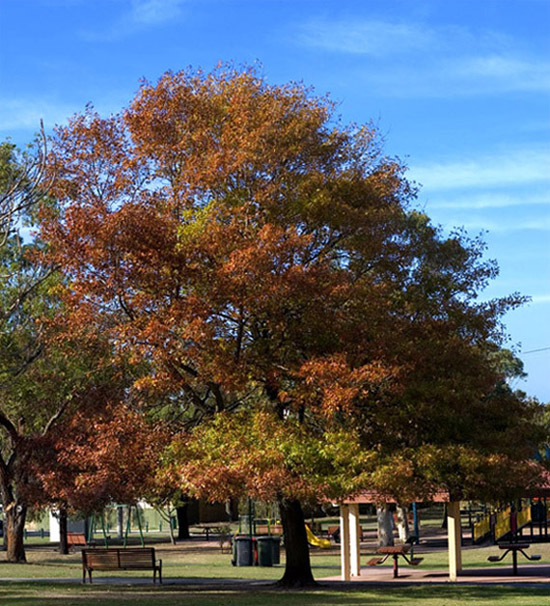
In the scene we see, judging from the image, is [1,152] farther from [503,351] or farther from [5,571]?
[503,351]

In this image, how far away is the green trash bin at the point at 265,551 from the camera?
35719mm

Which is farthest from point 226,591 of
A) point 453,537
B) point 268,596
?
point 453,537

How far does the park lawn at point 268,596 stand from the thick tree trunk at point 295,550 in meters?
0.59

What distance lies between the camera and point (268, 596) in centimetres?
2211

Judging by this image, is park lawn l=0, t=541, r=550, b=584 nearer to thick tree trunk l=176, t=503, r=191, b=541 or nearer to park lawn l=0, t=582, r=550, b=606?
park lawn l=0, t=582, r=550, b=606

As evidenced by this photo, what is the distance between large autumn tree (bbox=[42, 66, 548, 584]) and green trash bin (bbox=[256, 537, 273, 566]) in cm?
1038

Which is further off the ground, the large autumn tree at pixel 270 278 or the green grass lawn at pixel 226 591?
the large autumn tree at pixel 270 278

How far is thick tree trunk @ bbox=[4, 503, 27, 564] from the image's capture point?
3928 cm

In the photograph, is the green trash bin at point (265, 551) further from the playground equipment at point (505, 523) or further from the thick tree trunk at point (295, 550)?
the playground equipment at point (505, 523)

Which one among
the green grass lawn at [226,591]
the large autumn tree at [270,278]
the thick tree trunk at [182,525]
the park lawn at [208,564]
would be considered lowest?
the thick tree trunk at [182,525]

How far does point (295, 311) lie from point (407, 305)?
2.92 metres

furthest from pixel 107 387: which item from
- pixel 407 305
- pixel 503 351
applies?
pixel 503 351

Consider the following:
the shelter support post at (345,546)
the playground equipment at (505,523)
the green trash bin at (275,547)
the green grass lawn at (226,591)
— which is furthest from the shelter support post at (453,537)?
the playground equipment at (505,523)

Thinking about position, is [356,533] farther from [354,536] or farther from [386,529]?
[386,529]
